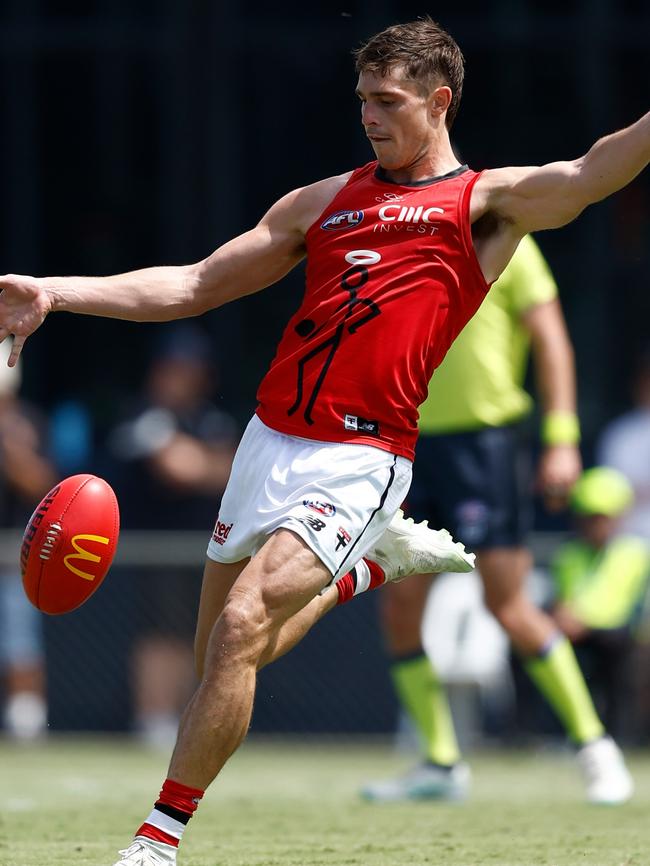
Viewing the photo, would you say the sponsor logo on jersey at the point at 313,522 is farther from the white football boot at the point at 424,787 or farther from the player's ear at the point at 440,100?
the white football boot at the point at 424,787

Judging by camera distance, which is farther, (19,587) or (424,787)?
(19,587)

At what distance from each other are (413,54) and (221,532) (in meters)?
1.63

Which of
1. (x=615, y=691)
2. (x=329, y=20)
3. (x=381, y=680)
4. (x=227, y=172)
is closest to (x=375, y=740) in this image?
(x=381, y=680)

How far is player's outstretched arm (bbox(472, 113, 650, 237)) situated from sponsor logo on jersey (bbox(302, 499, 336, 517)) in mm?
1055

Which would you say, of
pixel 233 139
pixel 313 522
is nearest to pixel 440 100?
pixel 313 522

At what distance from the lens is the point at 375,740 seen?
1141cm

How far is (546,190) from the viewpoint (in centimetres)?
557

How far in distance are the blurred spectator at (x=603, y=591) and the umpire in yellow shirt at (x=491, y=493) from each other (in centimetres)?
272

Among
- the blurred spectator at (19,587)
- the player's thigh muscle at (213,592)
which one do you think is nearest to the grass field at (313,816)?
the blurred spectator at (19,587)

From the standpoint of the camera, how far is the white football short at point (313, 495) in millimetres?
5414

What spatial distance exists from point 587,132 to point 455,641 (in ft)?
18.2

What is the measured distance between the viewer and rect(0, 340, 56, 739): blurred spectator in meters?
11.1

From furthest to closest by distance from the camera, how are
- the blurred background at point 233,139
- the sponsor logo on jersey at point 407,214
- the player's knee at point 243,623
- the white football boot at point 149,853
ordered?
the blurred background at point 233,139, the sponsor logo on jersey at point 407,214, the player's knee at point 243,623, the white football boot at point 149,853

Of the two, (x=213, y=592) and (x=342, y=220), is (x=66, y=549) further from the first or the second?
(x=342, y=220)
